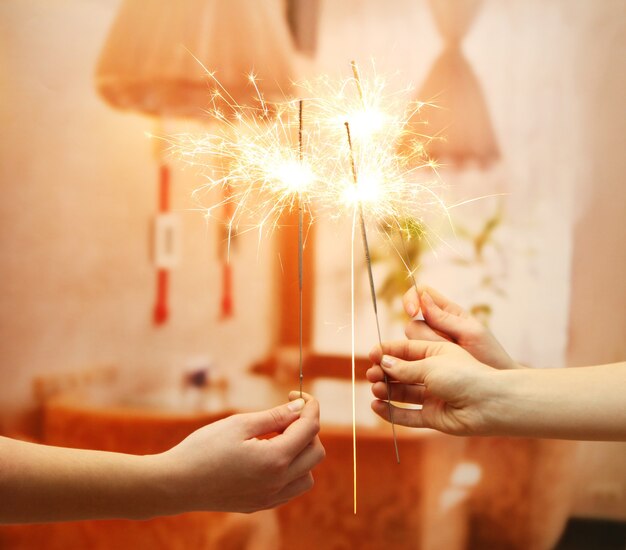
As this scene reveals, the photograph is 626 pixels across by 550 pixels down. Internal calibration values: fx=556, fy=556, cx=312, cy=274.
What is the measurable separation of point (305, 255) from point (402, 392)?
0.53 meters

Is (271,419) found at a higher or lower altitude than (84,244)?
lower

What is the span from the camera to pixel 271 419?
27.5 inches

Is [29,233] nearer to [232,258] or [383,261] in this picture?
[232,258]

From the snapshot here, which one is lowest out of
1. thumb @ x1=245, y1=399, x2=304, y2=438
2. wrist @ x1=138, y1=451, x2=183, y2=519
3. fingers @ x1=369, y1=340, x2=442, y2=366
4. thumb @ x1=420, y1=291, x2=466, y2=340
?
wrist @ x1=138, y1=451, x2=183, y2=519

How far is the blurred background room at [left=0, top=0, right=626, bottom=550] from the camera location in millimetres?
1238

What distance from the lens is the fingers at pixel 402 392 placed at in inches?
31.1

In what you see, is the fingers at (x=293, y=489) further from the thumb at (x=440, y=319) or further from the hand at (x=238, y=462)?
the thumb at (x=440, y=319)

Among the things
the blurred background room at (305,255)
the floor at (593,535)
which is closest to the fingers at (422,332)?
the blurred background room at (305,255)

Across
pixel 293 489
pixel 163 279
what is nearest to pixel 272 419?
pixel 293 489

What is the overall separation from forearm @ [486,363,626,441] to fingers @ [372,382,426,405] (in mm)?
132

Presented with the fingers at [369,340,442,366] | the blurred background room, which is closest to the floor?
the blurred background room

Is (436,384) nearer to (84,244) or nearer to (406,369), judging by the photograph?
(406,369)

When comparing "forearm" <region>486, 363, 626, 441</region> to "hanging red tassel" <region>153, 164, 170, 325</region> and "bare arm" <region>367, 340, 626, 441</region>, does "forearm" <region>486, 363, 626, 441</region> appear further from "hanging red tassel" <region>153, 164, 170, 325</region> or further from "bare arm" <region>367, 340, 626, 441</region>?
"hanging red tassel" <region>153, 164, 170, 325</region>

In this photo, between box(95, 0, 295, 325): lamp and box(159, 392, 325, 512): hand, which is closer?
box(159, 392, 325, 512): hand
